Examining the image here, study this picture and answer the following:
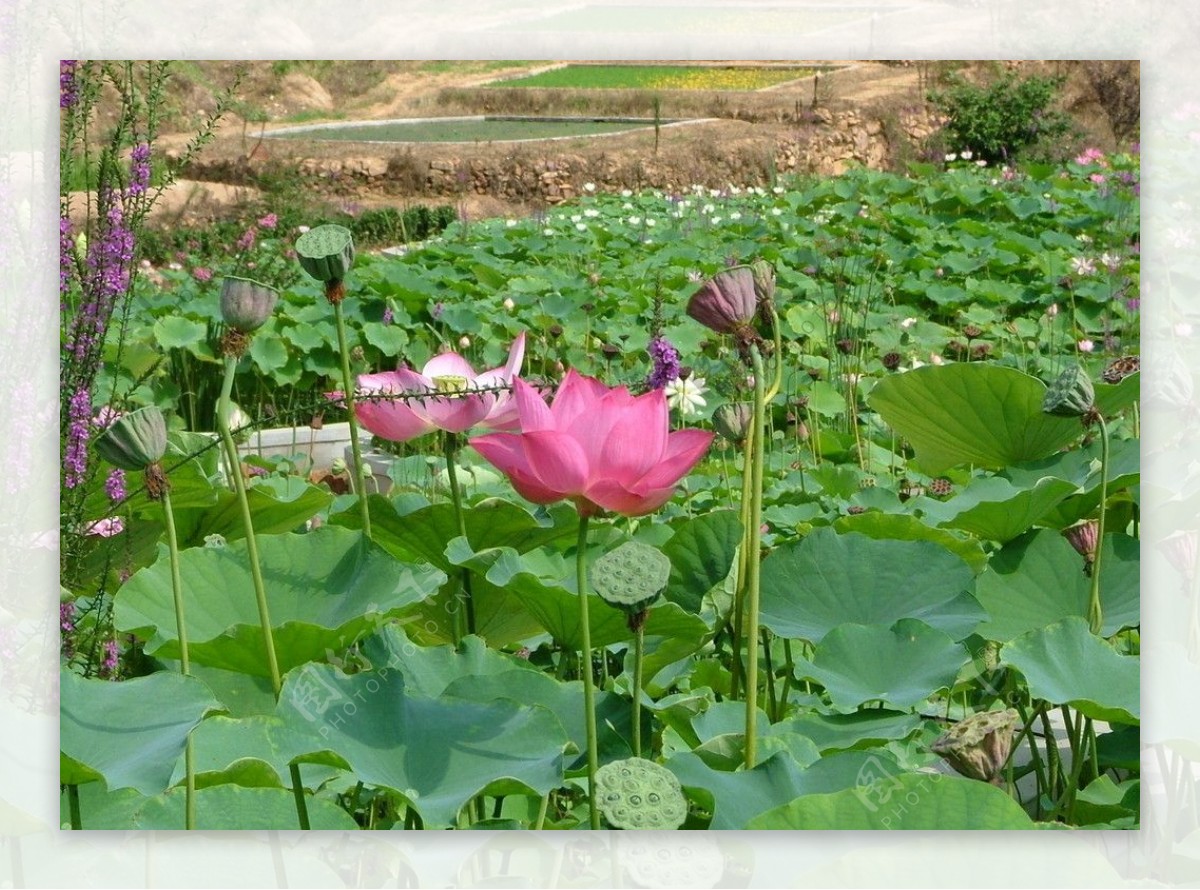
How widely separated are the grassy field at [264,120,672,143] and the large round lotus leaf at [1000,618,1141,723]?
100cm

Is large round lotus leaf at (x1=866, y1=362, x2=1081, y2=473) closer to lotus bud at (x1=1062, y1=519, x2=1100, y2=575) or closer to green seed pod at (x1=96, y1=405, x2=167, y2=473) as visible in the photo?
lotus bud at (x1=1062, y1=519, x2=1100, y2=575)

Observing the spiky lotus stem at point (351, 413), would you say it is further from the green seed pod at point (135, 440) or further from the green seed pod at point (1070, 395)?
the green seed pod at point (1070, 395)

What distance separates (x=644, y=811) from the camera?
0.85 m

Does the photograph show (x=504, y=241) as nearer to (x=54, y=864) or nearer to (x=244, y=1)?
(x=244, y=1)

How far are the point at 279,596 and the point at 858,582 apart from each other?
51 cm

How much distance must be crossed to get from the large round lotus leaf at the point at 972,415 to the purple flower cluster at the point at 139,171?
2.86 feet

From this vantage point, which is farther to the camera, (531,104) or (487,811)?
(531,104)

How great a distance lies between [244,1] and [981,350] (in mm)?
1599

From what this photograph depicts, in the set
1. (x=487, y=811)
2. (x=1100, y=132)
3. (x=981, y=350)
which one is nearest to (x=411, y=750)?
(x=487, y=811)

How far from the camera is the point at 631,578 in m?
0.86

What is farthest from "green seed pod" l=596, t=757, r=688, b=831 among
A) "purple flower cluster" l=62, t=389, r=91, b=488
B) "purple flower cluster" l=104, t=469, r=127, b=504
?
"purple flower cluster" l=62, t=389, r=91, b=488

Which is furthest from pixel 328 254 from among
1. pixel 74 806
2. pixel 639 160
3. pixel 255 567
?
pixel 639 160

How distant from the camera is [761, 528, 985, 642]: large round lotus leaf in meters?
1.19

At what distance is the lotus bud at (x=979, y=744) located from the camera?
0.99 metres
